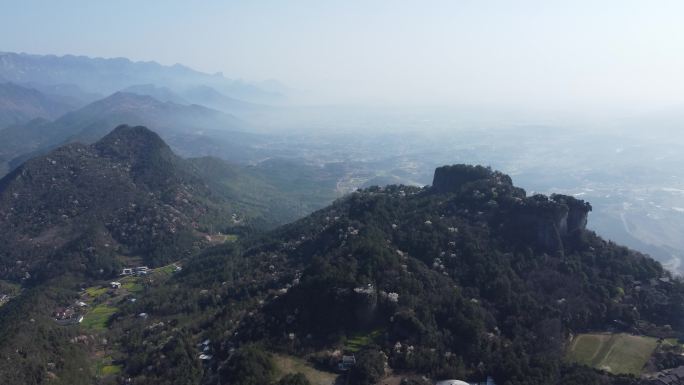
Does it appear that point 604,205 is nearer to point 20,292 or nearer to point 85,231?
point 85,231

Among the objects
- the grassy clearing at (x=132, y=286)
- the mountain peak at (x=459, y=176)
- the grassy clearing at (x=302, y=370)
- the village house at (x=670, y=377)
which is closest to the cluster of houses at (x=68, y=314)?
the grassy clearing at (x=132, y=286)

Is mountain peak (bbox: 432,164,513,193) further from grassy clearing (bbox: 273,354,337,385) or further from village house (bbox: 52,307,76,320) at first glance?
village house (bbox: 52,307,76,320)

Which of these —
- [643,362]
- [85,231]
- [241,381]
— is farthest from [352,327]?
[85,231]

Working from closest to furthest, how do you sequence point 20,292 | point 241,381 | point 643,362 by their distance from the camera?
point 241,381, point 643,362, point 20,292

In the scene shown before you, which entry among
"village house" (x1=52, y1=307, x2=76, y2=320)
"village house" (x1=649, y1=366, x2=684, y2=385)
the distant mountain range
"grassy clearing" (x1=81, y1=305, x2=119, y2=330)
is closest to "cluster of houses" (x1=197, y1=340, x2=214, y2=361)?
"grassy clearing" (x1=81, y1=305, x2=119, y2=330)

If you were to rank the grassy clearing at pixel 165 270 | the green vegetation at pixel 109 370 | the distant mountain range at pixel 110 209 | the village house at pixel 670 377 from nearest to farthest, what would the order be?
the village house at pixel 670 377 → the green vegetation at pixel 109 370 → the grassy clearing at pixel 165 270 → the distant mountain range at pixel 110 209

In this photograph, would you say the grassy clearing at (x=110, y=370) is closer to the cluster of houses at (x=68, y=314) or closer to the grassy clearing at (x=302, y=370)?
the cluster of houses at (x=68, y=314)
